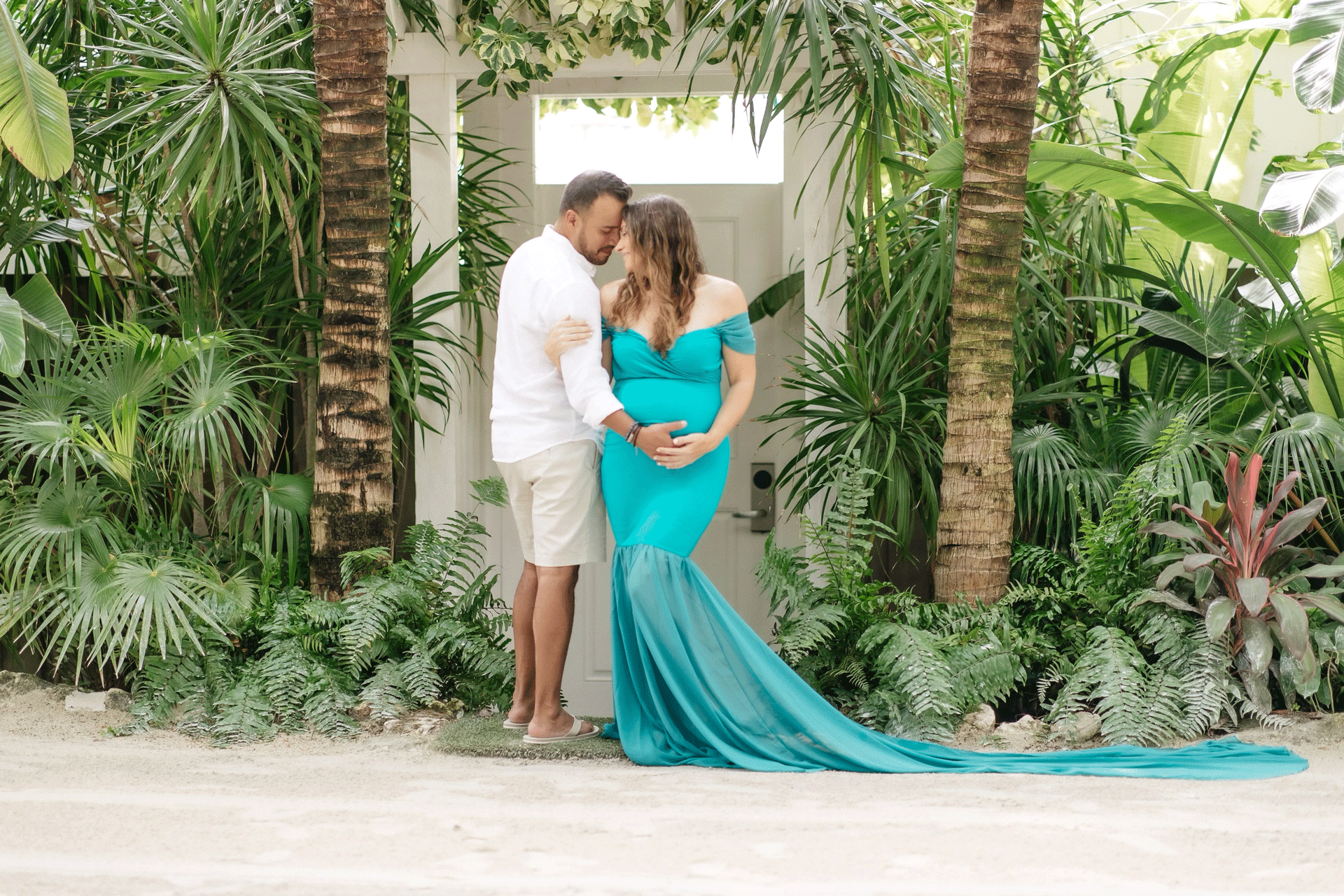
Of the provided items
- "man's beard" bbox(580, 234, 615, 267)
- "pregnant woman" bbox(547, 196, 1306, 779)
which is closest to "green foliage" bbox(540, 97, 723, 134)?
"man's beard" bbox(580, 234, 615, 267)

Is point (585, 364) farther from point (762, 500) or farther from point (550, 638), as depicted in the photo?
point (762, 500)

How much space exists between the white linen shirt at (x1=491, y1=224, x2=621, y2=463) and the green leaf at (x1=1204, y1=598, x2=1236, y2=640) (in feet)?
6.42

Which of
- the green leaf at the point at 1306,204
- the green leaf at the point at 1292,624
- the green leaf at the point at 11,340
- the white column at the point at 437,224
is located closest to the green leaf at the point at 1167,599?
the green leaf at the point at 1292,624

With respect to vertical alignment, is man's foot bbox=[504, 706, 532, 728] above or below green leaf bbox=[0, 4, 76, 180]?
below

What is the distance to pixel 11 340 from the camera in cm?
377

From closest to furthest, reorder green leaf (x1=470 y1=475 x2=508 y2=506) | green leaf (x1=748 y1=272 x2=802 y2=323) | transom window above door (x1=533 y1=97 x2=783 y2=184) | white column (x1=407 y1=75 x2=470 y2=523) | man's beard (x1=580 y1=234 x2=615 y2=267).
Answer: man's beard (x1=580 y1=234 x2=615 y2=267)
green leaf (x1=470 y1=475 x2=508 y2=506)
white column (x1=407 y1=75 x2=470 y2=523)
green leaf (x1=748 y1=272 x2=802 y2=323)
transom window above door (x1=533 y1=97 x2=783 y2=184)

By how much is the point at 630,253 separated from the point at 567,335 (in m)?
0.33

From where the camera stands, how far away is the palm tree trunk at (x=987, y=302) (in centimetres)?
384

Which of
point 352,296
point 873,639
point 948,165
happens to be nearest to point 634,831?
point 873,639

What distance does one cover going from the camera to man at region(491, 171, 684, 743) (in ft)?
11.8

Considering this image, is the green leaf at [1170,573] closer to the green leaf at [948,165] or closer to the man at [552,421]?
the green leaf at [948,165]

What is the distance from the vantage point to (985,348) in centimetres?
393

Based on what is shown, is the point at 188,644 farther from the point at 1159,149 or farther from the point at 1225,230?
the point at 1159,149

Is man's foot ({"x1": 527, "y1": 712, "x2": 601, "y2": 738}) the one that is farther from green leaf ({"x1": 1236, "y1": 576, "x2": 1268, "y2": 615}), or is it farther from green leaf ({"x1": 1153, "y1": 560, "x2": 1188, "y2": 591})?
green leaf ({"x1": 1236, "y1": 576, "x2": 1268, "y2": 615})
